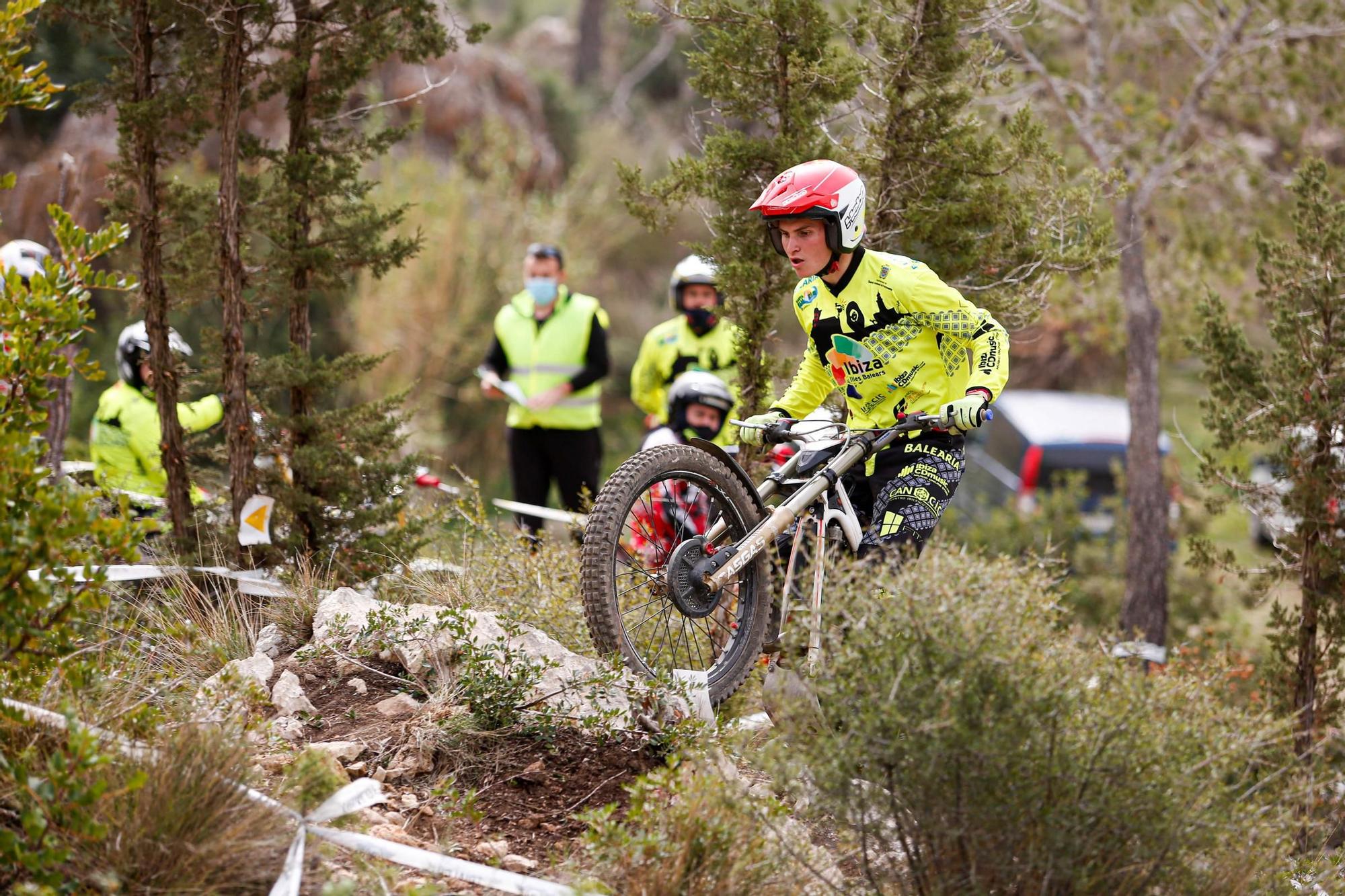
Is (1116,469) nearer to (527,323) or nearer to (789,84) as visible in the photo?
(527,323)

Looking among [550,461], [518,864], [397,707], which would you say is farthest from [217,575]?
[550,461]

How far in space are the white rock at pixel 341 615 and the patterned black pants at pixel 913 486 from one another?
2029mm

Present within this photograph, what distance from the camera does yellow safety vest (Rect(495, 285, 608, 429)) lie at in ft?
29.6

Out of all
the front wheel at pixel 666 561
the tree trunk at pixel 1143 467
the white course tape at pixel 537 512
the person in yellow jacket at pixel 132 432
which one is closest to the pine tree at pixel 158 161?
the person in yellow jacket at pixel 132 432

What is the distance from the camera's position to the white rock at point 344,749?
4180 mm

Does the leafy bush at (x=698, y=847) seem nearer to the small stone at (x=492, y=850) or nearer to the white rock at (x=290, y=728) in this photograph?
the small stone at (x=492, y=850)

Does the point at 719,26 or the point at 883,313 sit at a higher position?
the point at 719,26

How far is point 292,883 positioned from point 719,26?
4522mm

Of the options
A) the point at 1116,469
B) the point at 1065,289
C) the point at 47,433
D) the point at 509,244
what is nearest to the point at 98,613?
the point at 47,433

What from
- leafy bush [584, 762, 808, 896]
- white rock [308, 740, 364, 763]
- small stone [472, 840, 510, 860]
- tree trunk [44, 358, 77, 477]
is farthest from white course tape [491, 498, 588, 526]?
leafy bush [584, 762, 808, 896]

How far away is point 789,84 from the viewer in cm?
597

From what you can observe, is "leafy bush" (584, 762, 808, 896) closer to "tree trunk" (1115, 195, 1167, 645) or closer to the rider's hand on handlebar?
the rider's hand on handlebar

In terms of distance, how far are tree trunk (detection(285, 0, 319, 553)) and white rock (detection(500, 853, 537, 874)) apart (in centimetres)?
275

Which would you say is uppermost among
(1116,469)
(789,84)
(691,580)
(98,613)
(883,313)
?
(789,84)
